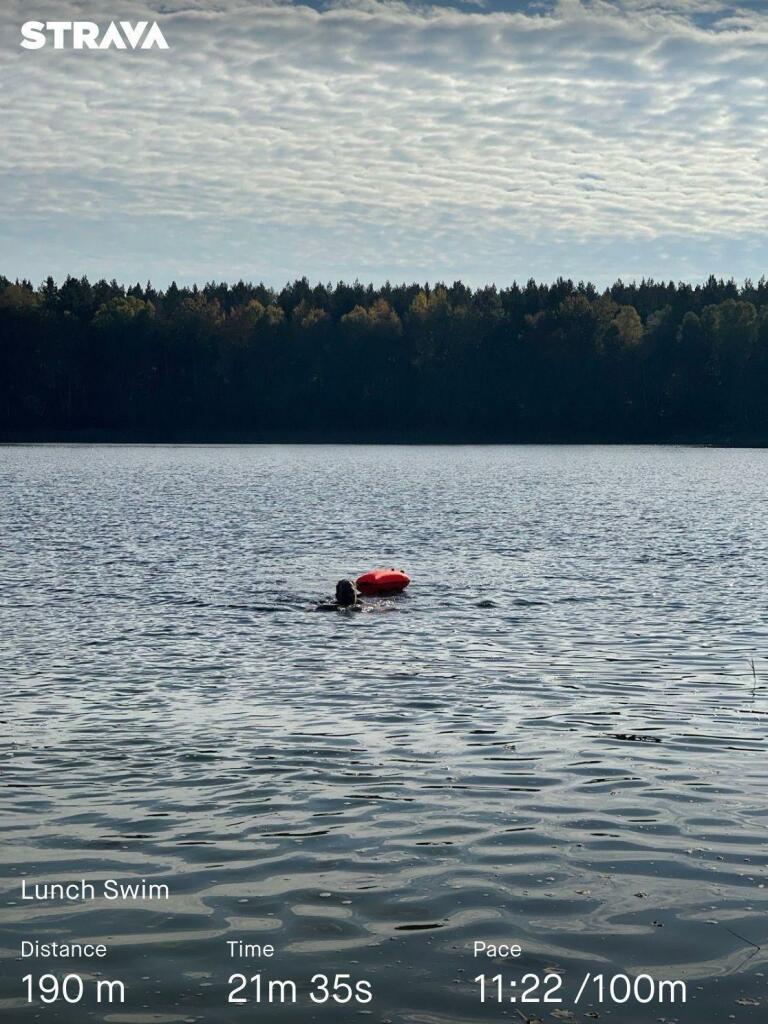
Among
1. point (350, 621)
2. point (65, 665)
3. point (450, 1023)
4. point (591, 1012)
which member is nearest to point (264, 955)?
point (450, 1023)

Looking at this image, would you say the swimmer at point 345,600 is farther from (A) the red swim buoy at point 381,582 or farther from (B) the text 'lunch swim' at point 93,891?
(B) the text 'lunch swim' at point 93,891

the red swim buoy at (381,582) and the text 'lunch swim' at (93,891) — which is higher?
the red swim buoy at (381,582)

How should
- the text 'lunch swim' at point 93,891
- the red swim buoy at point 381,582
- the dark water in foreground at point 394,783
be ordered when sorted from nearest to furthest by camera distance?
the dark water in foreground at point 394,783 → the text 'lunch swim' at point 93,891 → the red swim buoy at point 381,582

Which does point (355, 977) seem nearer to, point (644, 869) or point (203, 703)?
point (644, 869)

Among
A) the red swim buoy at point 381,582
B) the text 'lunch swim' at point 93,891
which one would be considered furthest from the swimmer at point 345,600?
the text 'lunch swim' at point 93,891

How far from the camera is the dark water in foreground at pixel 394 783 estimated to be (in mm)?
10914

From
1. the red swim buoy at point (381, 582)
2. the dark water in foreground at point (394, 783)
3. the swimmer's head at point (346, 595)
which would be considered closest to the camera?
the dark water in foreground at point (394, 783)

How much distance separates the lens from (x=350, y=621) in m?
31.8

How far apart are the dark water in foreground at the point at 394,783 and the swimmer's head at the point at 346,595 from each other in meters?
0.99

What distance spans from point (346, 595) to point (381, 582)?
226cm

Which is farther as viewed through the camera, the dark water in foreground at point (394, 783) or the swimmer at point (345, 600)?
the swimmer at point (345, 600)

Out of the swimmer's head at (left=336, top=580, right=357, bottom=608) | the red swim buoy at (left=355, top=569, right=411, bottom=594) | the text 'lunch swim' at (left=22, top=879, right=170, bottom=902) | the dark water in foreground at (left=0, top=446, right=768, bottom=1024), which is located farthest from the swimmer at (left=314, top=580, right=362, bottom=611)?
the text 'lunch swim' at (left=22, top=879, right=170, bottom=902)

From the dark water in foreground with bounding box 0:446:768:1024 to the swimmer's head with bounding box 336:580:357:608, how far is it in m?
0.99

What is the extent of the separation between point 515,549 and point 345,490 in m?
43.4
